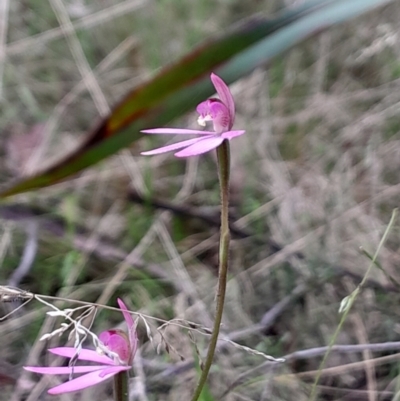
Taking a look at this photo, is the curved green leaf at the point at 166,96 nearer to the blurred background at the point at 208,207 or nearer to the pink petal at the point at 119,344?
the blurred background at the point at 208,207

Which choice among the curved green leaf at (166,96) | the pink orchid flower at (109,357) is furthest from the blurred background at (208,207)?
the curved green leaf at (166,96)

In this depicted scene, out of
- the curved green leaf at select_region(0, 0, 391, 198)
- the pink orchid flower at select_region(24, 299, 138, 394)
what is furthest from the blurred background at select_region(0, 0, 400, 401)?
the curved green leaf at select_region(0, 0, 391, 198)

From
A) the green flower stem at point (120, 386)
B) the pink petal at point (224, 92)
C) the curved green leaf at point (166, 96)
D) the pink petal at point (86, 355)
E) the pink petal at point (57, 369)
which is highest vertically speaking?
the curved green leaf at point (166, 96)

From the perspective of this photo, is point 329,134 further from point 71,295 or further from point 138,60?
point 71,295

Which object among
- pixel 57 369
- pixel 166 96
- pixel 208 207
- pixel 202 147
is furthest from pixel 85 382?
pixel 208 207

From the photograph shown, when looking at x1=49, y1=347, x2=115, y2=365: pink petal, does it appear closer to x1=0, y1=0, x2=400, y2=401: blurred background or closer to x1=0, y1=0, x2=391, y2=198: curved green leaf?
x1=0, y1=0, x2=400, y2=401: blurred background
